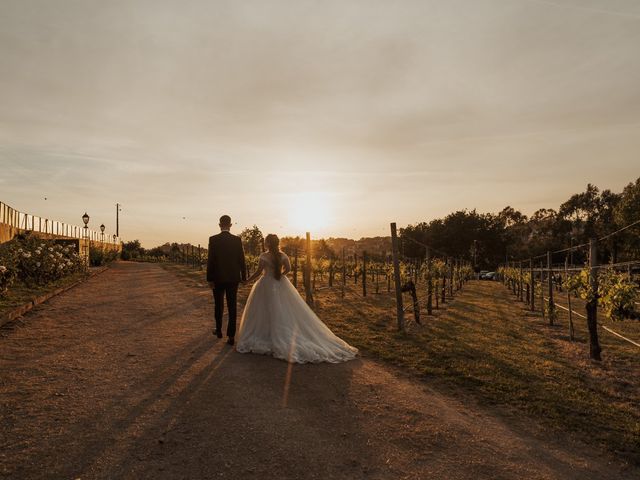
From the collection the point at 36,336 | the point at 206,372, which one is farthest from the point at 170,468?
the point at 36,336

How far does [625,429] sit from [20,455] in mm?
6031

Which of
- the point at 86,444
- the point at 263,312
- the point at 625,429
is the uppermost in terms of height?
the point at 263,312

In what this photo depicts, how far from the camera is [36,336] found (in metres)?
7.93

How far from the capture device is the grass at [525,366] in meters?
5.09

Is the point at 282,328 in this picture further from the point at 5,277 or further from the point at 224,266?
the point at 5,277

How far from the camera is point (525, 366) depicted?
25.6ft

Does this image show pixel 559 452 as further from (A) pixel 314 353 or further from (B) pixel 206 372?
(B) pixel 206 372

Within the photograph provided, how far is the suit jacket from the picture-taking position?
788cm

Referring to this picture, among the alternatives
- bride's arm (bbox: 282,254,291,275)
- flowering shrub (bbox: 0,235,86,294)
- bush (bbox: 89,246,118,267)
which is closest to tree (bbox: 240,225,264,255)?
bush (bbox: 89,246,118,267)

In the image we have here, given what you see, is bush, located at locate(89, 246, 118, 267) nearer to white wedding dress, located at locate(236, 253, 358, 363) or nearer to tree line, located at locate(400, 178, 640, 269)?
white wedding dress, located at locate(236, 253, 358, 363)

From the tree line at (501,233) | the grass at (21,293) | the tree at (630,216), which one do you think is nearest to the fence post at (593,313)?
the grass at (21,293)

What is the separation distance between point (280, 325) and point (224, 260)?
1.67 meters

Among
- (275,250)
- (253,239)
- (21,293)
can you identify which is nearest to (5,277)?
(21,293)

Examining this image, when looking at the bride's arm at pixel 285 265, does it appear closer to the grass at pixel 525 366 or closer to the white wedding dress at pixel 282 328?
the white wedding dress at pixel 282 328
